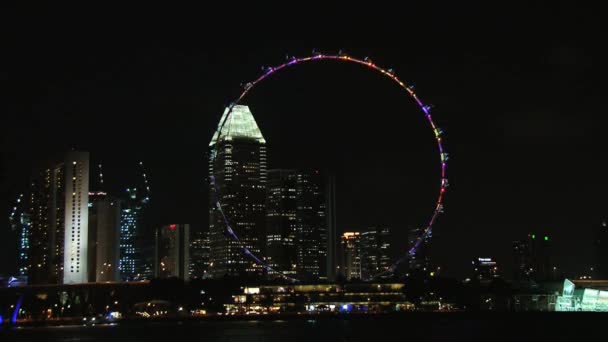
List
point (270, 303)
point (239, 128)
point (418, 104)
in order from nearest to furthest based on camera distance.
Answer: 1. point (418, 104)
2. point (239, 128)
3. point (270, 303)

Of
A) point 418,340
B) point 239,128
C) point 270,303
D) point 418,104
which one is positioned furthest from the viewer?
point 270,303

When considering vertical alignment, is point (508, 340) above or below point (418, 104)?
below

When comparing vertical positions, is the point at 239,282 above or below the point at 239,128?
below

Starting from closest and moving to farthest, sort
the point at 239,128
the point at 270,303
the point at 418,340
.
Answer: the point at 418,340
the point at 239,128
the point at 270,303

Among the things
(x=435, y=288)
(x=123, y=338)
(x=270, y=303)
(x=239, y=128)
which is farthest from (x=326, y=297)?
(x=123, y=338)

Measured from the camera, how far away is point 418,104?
10194 centimetres

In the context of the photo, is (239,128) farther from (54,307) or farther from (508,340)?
(508,340)

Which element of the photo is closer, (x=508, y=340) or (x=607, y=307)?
(x=508, y=340)

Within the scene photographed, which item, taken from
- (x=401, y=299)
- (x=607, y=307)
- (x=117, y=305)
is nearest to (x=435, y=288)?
(x=401, y=299)

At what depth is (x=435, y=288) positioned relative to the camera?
176750 millimetres

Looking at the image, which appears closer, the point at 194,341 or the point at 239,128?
the point at 194,341

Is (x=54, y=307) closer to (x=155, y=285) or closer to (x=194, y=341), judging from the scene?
(x=155, y=285)

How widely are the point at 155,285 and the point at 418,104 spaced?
85427 mm

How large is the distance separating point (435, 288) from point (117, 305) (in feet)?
199
